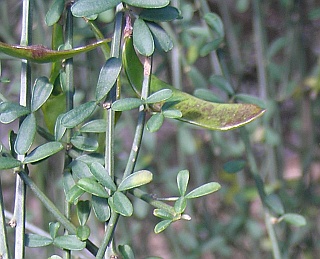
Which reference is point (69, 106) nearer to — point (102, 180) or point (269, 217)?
point (102, 180)

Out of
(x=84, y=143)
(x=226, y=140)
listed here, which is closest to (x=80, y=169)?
(x=84, y=143)

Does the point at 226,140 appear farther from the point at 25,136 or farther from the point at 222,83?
the point at 25,136

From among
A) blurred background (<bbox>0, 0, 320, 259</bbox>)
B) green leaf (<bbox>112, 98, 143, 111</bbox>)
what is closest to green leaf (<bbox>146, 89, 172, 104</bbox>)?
green leaf (<bbox>112, 98, 143, 111</bbox>)

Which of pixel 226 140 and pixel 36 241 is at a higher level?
pixel 36 241

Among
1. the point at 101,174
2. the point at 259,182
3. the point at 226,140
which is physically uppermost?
the point at 101,174

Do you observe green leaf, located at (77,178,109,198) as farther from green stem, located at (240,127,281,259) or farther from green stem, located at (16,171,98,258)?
green stem, located at (240,127,281,259)

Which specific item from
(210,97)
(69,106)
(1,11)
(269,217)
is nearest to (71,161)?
(69,106)

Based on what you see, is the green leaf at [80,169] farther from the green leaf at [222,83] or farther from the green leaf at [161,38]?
the green leaf at [222,83]
